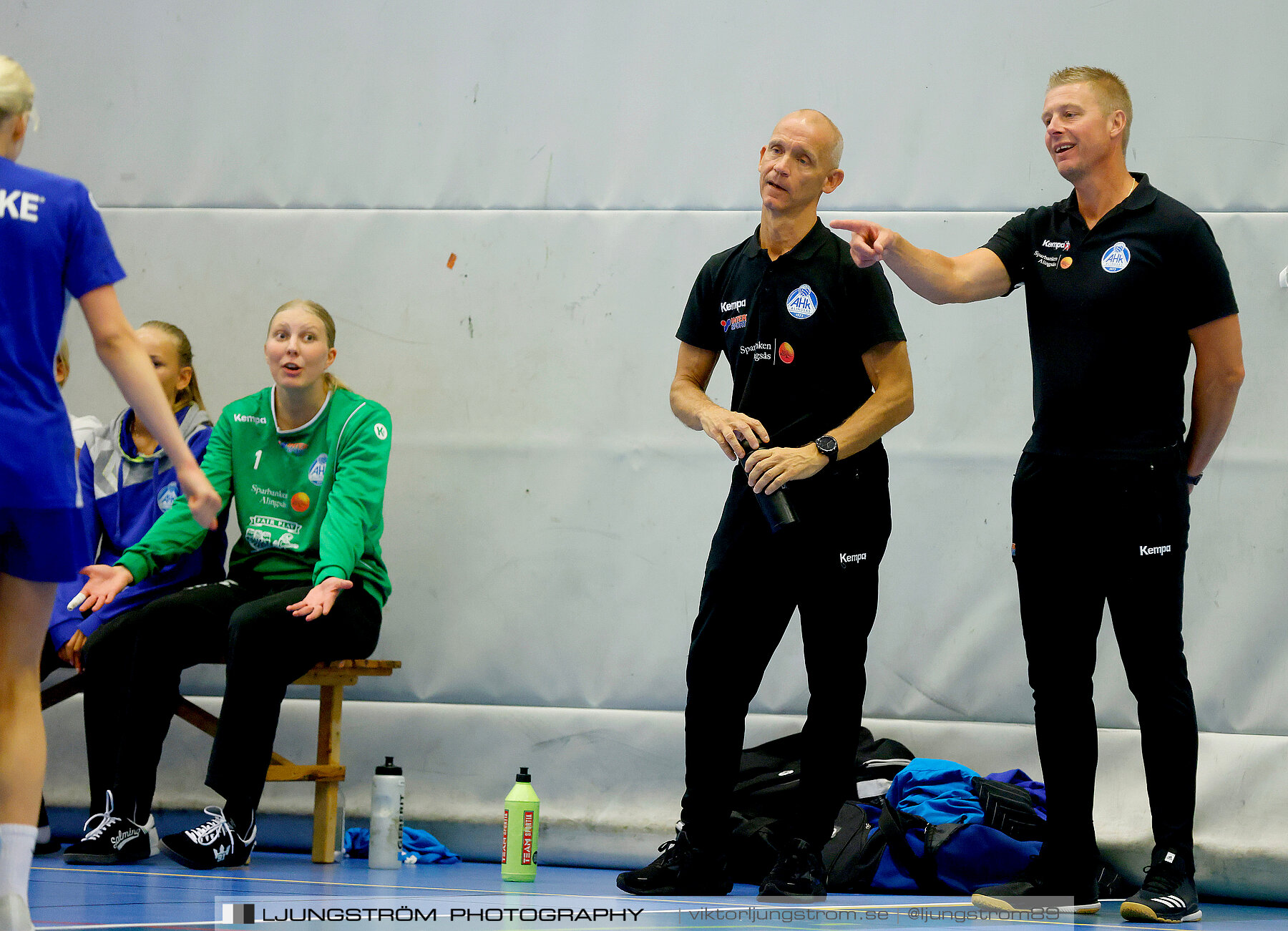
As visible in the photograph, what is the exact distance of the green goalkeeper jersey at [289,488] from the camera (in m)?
3.66

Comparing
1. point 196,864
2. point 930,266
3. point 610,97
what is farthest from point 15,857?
point 610,97

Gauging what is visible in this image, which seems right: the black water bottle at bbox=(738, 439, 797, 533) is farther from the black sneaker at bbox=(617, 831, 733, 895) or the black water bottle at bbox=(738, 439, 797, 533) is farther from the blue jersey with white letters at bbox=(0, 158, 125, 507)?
the blue jersey with white letters at bbox=(0, 158, 125, 507)

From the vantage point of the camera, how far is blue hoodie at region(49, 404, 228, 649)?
384 centimetres

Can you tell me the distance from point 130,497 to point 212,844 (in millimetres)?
1247

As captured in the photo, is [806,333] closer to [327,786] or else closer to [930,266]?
[930,266]

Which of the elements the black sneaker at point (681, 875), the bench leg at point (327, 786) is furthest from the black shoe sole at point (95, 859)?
the black sneaker at point (681, 875)

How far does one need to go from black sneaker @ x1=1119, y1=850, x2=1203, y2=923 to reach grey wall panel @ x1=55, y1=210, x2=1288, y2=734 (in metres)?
1.04

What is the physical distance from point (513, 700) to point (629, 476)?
0.85m

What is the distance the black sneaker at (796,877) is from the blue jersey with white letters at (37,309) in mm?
1743

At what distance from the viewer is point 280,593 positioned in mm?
3516

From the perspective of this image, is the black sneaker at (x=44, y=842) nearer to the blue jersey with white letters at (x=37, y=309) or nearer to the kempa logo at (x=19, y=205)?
the blue jersey with white letters at (x=37, y=309)

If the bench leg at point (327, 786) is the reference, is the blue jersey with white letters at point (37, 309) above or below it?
above

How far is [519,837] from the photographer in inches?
132

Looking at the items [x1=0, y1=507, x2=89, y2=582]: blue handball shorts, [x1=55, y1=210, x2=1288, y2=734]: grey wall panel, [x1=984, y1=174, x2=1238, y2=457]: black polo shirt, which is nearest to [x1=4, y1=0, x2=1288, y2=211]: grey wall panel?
[x1=55, y1=210, x2=1288, y2=734]: grey wall panel
